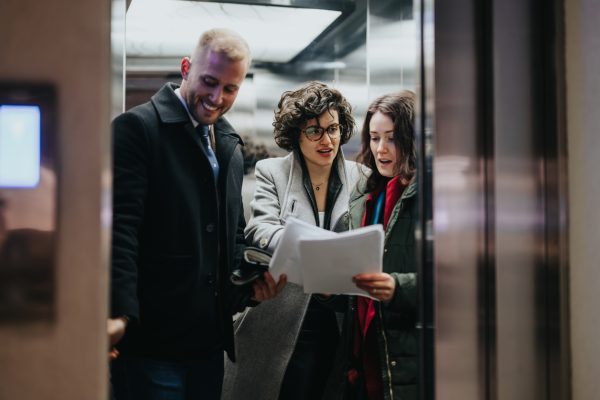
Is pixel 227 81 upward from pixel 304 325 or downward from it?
upward

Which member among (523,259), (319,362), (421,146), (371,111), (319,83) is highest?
(319,83)

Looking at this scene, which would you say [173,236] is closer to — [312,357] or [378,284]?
[378,284]

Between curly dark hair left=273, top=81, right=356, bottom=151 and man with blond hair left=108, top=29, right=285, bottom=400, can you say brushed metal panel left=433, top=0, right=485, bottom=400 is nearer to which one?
man with blond hair left=108, top=29, right=285, bottom=400

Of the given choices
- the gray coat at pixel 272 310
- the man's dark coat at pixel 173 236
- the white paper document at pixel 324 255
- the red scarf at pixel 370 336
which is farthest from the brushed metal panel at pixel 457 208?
the gray coat at pixel 272 310

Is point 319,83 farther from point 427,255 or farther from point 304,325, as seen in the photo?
point 427,255

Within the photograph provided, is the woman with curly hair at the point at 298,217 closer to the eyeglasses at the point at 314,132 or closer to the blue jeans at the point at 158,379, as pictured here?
the eyeglasses at the point at 314,132

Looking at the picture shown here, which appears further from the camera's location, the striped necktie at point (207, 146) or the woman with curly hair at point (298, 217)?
the woman with curly hair at point (298, 217)

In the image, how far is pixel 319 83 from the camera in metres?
3.10

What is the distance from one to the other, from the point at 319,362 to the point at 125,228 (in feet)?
3.88

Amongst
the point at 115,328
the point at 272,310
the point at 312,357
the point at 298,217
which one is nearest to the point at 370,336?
the point at 312,357

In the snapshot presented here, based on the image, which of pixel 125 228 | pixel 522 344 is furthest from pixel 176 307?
pixel 522 344

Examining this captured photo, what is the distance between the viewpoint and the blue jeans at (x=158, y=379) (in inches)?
87.4

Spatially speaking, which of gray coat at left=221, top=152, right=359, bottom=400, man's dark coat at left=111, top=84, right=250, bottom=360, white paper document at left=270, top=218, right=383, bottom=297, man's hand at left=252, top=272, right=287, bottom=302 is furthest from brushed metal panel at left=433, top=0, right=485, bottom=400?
gray coat at left=221, top=152, right=359, bottom=400

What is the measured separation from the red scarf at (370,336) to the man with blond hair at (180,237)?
392mm
